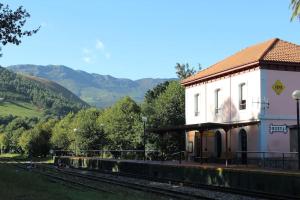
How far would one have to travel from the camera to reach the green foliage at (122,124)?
72.1 metres

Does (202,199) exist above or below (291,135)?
below

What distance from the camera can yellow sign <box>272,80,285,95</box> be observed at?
1401 inches

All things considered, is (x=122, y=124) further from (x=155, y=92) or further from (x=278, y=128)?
(x=278, y=128)

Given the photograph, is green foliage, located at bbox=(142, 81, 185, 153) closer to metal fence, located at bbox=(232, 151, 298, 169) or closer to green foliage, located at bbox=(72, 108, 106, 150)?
green foliage, located at bbox=(72, 108, 106, 150)

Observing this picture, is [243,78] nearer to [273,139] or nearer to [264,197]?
[273,139]

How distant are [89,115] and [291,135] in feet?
234

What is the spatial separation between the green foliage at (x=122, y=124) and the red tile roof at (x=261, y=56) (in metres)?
25.3

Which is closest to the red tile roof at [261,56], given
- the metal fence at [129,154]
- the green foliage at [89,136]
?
the metal fence at [129,154]

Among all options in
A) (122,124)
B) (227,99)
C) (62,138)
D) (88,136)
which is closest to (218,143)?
(227,99)

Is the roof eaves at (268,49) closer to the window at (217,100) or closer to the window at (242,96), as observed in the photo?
the window at (242,96)

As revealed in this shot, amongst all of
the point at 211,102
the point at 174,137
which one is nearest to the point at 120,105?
the point at 174,137

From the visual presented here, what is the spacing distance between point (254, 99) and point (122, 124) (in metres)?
43.8

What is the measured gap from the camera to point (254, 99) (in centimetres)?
3562

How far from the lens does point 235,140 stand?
125ft
